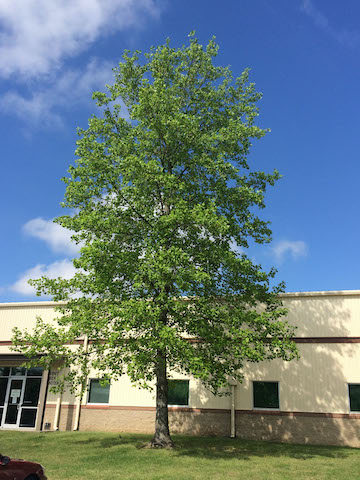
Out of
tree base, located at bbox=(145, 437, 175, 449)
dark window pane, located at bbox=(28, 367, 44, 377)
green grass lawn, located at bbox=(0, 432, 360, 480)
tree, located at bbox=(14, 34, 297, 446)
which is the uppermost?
tree, located at bbox=(14, 34, 297, 446)

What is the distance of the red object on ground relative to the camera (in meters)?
8.32

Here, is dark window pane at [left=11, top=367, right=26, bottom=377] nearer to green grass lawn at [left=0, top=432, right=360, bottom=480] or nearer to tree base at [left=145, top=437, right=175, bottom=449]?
green grass lawn at [left=0, top=432, right=360, bottom=480]

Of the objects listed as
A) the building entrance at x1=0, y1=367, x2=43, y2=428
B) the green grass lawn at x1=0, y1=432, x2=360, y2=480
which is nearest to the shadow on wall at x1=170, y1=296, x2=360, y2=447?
the green grass lawn at x1=0, y1=432, x2=360, y2=480

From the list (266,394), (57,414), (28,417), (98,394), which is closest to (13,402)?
(28,417)

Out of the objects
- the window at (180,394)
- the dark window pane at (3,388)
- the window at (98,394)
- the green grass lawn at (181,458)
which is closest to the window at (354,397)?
the green grass lawn at (181,458)

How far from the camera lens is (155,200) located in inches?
685

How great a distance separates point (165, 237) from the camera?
1575 cm

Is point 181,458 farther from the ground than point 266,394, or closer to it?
closer to it

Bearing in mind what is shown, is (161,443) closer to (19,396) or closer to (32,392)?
(32,392)

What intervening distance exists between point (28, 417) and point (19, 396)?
4.09ft

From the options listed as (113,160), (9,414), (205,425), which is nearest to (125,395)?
(205,425)

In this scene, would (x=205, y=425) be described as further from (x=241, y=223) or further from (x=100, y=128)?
(x=100, y=128)

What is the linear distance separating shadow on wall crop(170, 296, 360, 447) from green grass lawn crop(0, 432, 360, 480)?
1316 millimetres

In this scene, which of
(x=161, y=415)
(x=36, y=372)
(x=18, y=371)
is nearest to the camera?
(x=161, y=415)
